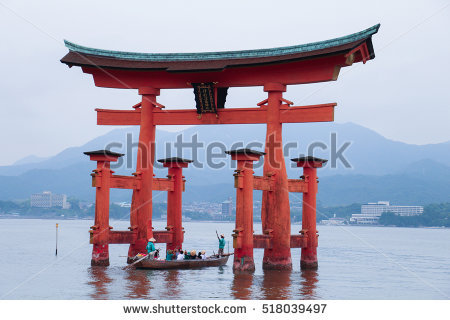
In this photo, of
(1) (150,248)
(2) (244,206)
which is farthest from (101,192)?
(2) (244,206)

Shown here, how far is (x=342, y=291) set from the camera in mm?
26766

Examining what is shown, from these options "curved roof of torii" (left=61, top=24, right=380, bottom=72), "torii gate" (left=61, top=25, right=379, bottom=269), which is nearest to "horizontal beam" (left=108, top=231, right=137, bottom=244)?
"torii gate" (left=61, top=25, right=379, bottom=269)

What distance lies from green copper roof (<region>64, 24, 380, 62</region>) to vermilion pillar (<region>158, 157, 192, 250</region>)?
5.16m

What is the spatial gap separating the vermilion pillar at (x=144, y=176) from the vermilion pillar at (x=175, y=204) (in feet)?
7.20

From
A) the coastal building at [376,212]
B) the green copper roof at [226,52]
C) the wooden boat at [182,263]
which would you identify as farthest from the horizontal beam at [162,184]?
the coastal building at [376,212]

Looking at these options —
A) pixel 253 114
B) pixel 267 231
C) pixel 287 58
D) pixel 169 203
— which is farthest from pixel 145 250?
pixel 287 58

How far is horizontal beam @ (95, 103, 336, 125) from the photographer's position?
26.6 meters

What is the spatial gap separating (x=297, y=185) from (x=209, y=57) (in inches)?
286

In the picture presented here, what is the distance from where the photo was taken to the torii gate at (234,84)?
26.9 m

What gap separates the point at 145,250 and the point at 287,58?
11.0m

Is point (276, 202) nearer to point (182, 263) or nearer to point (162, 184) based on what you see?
point (182, 263)

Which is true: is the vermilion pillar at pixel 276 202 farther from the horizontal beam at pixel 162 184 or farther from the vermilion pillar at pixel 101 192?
the vermilion pillar at pixel 101 192

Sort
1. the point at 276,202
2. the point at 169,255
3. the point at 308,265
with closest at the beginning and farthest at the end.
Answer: the point at 276,202 < the point at 169,255 < the point at 308,265

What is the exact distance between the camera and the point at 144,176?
29.8 metres
